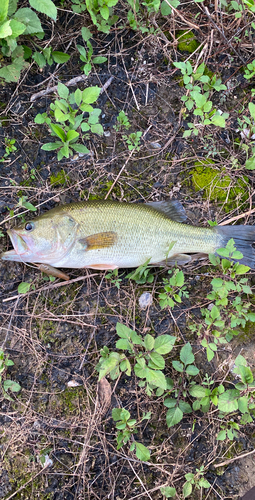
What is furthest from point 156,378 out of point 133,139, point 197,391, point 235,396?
point 133,139

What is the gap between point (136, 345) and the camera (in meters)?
3.61

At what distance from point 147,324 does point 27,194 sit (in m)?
2.07

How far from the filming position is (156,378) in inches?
126

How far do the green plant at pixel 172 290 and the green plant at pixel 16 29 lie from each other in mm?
2784

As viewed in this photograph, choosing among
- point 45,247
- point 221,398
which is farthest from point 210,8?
point 221,398

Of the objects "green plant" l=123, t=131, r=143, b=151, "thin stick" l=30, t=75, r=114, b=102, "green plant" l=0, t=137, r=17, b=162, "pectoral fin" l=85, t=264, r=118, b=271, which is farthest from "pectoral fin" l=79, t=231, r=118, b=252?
"thin stick" l=30, t=75, r=114, b=102

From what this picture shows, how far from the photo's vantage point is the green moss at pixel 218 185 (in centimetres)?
405

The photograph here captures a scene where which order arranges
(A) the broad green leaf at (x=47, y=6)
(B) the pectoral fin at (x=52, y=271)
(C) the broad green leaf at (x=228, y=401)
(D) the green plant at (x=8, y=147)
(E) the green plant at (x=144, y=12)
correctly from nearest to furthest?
(A) the broad green leaf at (x=47, y=6)
(C) the broad green leaf at (x=228, y=401)
(B) the pectoral fin at (x=52, y=271)
(E) the green plant at (x=144, y=12)
(D) the green plant at (x=8, y=147)

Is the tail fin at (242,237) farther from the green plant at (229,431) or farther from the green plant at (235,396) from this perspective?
the green plant at (229,431)

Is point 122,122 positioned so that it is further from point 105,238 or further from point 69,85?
point 105,238

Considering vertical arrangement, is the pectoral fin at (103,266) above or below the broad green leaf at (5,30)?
below

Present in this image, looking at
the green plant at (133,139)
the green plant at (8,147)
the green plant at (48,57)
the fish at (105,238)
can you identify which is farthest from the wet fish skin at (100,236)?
the green plant at (48,57)

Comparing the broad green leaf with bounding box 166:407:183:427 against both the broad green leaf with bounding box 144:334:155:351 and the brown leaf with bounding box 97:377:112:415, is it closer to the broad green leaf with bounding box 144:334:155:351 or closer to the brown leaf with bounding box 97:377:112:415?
the brown leaf with bounding box 97:377:112:415

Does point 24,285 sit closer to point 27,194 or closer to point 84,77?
point 27,194
